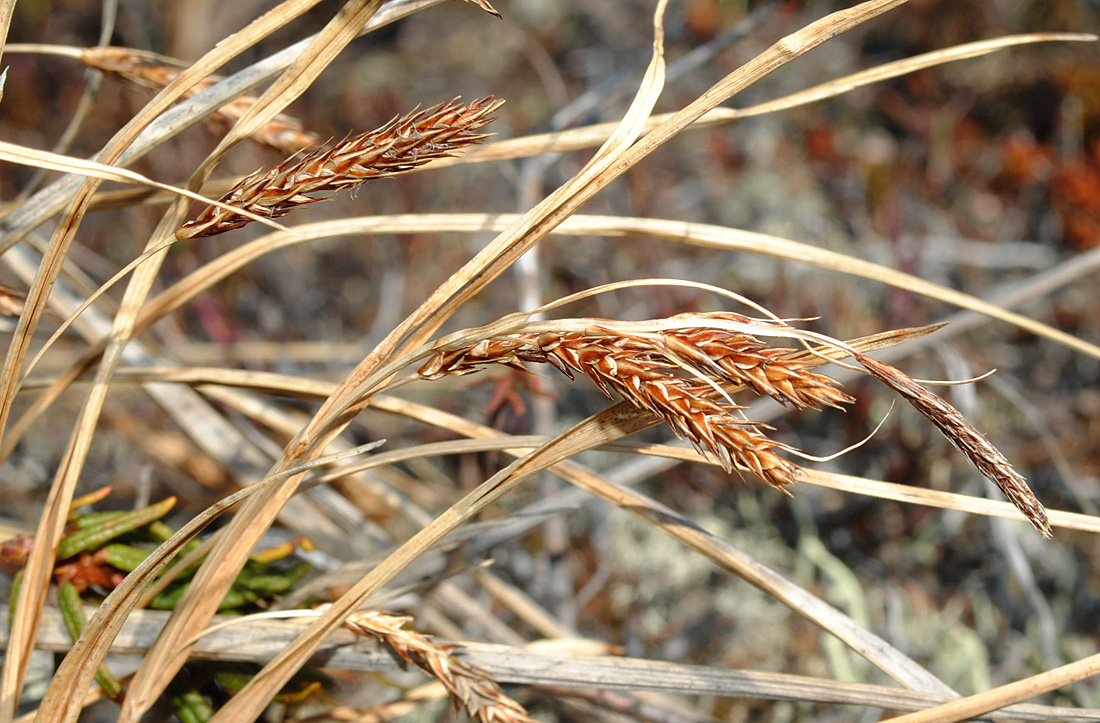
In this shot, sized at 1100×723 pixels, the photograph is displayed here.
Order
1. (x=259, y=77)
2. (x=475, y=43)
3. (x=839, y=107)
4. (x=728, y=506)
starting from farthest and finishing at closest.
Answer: (x=475, y=43)
(x=839, y=107)
(x=728, y=506)
(x=259, y=77)

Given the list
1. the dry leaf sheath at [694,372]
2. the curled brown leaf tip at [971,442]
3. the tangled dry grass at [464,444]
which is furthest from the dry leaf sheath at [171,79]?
the curled brown leaf tip at [971,442]

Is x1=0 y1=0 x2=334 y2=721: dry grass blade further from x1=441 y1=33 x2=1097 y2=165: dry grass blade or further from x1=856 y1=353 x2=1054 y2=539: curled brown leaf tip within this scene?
x1=856 y1=353 x2=1054 y2=539: curled brown leaf tip

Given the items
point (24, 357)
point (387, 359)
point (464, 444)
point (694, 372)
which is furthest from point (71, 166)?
point (694, 372)

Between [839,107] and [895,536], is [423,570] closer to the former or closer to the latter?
[895,536]

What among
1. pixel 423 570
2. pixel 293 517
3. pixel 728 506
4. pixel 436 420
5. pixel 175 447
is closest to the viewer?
pixel 436 420

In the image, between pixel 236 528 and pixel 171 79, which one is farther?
pixel 171 79

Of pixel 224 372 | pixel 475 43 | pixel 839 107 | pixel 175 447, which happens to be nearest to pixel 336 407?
pixel 224 372

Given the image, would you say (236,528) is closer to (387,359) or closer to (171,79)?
(387,359)
